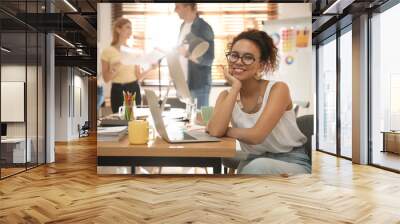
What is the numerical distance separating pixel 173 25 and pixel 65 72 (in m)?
9.83

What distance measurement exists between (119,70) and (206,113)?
4.65 ft

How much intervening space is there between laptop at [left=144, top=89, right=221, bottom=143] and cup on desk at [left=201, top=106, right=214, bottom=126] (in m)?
0.24

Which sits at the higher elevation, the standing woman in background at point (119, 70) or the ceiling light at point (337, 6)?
the ceiling light at point (337, 6)

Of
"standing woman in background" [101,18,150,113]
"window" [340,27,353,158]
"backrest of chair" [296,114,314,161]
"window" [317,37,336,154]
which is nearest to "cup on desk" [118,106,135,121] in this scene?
"standing woman in background" [101,18,150,113]

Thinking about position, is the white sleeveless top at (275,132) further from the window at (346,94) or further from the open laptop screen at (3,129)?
the open laptop screen at (3,129)

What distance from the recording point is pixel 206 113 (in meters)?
5.82

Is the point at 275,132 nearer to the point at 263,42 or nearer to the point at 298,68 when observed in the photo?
the point at 298,68

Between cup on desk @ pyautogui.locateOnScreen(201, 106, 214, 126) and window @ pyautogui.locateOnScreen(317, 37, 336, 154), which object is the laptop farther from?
window @ pyautogui.locateOnScreen(317, 37, 336, 154)

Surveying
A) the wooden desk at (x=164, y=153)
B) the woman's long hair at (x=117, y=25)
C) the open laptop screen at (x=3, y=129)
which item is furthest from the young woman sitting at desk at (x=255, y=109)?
the open laptop screen at (x=3, y=129)

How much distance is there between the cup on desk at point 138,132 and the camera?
5516 millimetres

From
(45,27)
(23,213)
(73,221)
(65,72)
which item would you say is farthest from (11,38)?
(65,72)

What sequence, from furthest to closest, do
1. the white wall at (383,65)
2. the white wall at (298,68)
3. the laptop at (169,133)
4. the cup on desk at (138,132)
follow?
1. the white wall at (383,65)
2. the white wall at (298,68)
3. the cup on desk at (138,132)
4. the laptop at (169,133)

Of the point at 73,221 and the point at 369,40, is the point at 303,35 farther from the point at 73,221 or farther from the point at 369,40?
the point at 73,221

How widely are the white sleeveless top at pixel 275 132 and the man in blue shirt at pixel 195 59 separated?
55 cm
